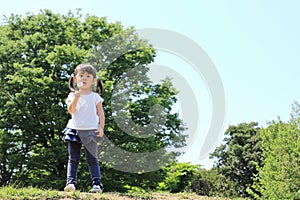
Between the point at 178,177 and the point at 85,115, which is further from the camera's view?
the point at 178,177

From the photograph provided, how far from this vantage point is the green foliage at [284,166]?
18469 mm

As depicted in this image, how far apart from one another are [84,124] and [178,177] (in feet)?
53.1

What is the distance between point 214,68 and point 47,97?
9.64 m

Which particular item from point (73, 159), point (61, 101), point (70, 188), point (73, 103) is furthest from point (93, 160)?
point (61, 101)

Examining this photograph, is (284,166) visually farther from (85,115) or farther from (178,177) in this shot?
(85,115)

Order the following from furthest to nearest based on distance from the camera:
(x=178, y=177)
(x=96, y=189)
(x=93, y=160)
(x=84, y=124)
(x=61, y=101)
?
(x=178, y=177)
(x=61, y=101)
(x=93, y=160)
(x=84, y=124)
(x=96, y=189)

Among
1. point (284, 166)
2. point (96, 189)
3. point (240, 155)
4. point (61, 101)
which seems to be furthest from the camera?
point (240, 155)

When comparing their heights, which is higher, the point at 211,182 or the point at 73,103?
the point at 211,182

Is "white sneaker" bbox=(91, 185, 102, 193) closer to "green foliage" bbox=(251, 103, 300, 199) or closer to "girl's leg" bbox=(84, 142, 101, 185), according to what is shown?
"girl's leg" bbox=(84, 142, 101, 185)

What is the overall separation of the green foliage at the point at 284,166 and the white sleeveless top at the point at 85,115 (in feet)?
48.1

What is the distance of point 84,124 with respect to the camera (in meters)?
5.86

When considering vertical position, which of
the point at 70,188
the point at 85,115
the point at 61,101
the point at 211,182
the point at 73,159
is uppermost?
the point at 61,101

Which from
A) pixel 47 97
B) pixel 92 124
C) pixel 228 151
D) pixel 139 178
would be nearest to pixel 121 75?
pixel 47 97

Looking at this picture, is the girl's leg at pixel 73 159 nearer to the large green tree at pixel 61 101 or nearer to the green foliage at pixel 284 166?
the large green tree at pixel 61 101
